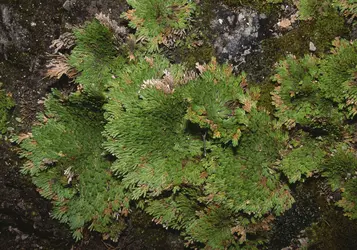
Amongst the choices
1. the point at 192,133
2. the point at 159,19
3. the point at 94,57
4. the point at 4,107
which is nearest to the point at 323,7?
the point at 159,19

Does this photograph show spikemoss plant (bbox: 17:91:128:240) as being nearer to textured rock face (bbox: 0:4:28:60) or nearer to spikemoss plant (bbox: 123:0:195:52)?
textured rock face (bbox: 0:4:28:60)

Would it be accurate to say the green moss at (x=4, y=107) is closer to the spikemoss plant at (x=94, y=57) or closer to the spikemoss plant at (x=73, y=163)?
the spikemoss plant at (x=73, y=163)

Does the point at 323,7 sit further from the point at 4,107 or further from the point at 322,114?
the point at 4,107

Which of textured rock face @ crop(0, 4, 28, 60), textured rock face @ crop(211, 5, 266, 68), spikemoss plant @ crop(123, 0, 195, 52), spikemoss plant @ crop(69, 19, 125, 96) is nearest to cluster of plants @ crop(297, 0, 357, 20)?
textured rock face @ crop(211, 5, 266, 68)

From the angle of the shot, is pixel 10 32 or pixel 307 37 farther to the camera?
pixel 10 32

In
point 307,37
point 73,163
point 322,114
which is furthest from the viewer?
point 73,163

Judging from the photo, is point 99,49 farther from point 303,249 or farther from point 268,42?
point 303,249
